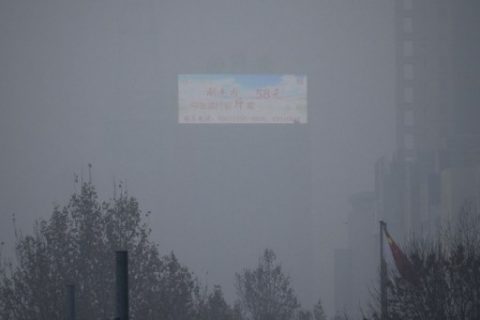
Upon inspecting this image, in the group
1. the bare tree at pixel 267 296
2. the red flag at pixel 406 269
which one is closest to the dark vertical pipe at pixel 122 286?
the red flag at pixel 406 269

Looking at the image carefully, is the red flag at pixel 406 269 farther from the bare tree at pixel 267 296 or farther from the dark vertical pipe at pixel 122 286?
the bare tree at pixel 267 296

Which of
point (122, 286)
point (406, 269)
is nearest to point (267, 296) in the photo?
point (406, 269)

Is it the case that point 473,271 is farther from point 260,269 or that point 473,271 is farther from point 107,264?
point 260,269

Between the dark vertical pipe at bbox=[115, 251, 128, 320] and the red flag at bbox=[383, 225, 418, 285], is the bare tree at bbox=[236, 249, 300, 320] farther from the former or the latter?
the dark vertical pipe at bbox=[115, 251, 128, 320]

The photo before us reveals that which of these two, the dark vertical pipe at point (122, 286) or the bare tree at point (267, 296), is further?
the bare tree at point (267, 296)

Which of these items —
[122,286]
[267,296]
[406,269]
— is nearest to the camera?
[122,286]

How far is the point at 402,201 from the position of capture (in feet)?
628

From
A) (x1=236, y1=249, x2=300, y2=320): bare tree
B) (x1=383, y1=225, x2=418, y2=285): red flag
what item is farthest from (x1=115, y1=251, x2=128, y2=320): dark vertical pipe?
(x1=236, y1=249, x2=300, y2=320): bare tree

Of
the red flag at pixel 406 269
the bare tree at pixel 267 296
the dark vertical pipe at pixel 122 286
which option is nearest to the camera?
the dark vertical pipe at pixel 122 286

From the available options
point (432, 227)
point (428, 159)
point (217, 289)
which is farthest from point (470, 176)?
point (217, 289)

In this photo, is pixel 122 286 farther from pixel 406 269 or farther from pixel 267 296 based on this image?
pixel 267 296

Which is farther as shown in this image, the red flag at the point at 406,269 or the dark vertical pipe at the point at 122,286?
the red flag at the point at 406,269

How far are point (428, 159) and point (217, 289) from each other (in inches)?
Answer: 4934

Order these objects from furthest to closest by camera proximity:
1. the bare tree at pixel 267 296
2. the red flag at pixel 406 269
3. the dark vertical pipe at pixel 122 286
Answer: the bare tree at pixel 267 296 < the red flag at pixel 406 269 < the dark vertical pipe at pixel 122 286
